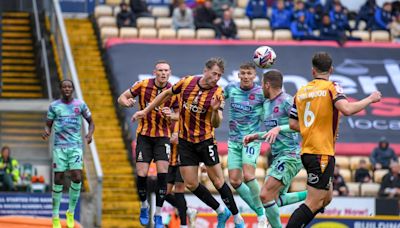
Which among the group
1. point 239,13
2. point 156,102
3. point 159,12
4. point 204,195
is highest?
point 156,102

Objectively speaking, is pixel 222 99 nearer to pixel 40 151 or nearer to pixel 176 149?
pixel 176 149

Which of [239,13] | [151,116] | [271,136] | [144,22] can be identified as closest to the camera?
[271,136]

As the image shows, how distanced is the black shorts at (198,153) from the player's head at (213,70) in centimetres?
85

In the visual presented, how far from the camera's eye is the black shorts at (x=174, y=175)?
1923 centimetres

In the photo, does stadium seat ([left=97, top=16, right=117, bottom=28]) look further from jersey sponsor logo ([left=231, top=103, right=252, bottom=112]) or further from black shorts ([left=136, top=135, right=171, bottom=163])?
jersey sponsor logo ([left=231, top=103, right=252, bottom=112])

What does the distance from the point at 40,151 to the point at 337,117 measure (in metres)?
14.0

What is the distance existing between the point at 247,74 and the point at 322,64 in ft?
10.5

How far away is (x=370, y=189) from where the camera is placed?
27016 millimetres

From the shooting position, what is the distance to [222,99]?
16.7 metres

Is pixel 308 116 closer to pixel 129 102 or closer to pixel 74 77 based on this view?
pixel 129 102

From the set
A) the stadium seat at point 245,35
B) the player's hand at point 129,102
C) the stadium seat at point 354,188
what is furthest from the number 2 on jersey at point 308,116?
the stadium seat at point 245,35

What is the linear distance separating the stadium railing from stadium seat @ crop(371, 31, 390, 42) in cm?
834

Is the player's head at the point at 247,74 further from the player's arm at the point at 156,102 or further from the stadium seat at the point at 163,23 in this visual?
the stadium seat at the point at 163,23

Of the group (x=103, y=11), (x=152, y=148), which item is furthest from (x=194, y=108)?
(x=103, y=11)
